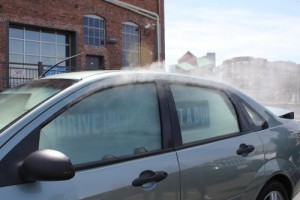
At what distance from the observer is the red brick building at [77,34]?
696 inches

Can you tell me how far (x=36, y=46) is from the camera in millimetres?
18781

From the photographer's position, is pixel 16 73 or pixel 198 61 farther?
pixel 198 61

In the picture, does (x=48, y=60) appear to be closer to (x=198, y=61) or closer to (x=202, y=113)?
(x=198, y=61)

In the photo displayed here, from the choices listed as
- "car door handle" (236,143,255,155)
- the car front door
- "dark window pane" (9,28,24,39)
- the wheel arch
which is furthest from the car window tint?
"dark window pane" (9,28,24,39)

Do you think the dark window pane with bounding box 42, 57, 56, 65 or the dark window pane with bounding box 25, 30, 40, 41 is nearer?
the dark window pane with bounding box 25, 30, 40, 41

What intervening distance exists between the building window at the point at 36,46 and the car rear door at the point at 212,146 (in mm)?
15230

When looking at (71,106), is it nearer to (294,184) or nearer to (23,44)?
(294,184)

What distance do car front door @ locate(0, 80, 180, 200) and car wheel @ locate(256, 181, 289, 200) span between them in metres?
1.21

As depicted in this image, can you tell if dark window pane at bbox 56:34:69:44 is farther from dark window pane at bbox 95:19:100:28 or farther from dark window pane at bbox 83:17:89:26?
dark window pane at bbox 95:19:100:28

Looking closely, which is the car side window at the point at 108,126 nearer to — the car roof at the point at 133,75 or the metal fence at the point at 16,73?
the car roof at the point at 133,75

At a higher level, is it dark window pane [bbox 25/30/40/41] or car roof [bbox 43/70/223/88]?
dark window pane [bbox 25/30/40/41]

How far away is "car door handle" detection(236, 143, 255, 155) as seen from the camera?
3613 millimetres

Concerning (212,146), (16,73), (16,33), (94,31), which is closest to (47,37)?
(16,33)

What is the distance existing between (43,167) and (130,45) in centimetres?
2063
